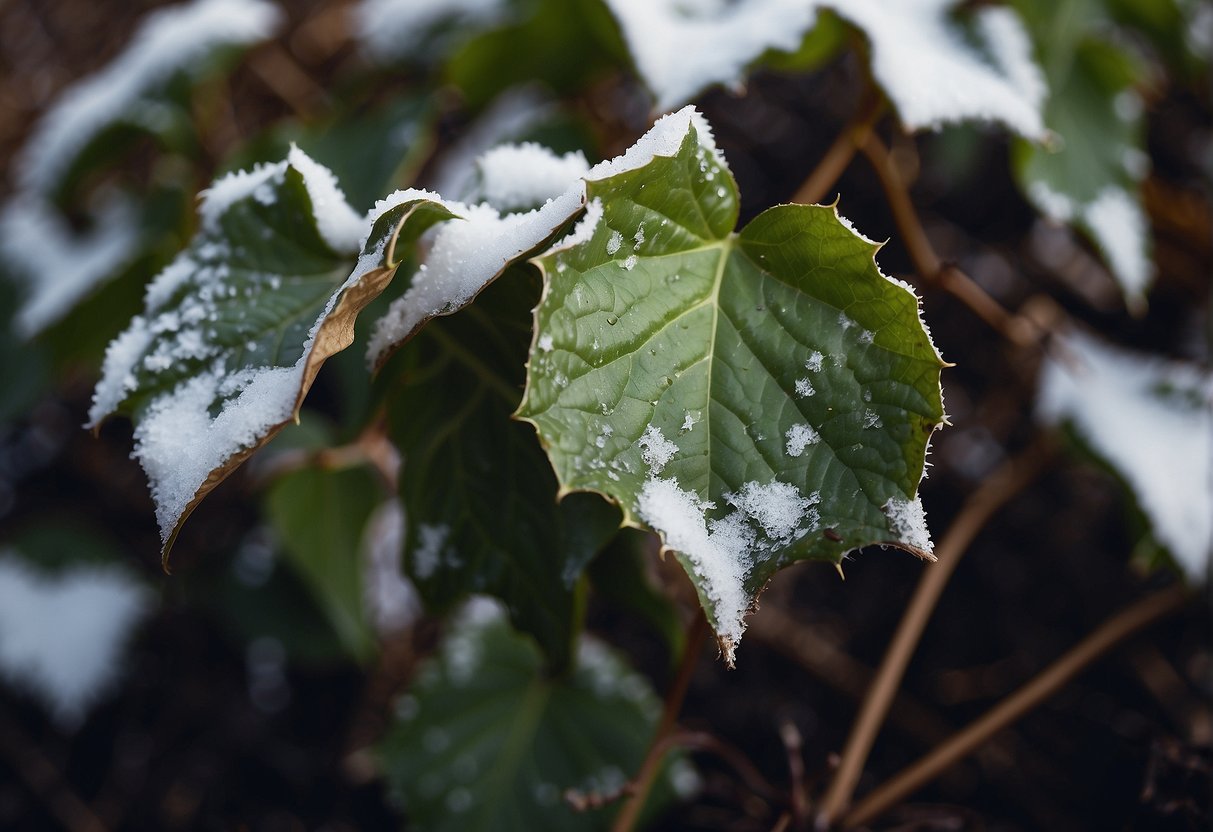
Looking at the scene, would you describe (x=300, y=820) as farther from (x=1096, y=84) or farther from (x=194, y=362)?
(x=1096, y=84)

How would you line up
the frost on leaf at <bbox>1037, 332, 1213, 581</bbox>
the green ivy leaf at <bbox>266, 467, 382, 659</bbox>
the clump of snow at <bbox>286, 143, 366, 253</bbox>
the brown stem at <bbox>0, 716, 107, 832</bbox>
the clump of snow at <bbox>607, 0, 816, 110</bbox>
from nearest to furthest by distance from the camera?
the clump of snow at <bbox>286, 143, 366, 253</bbox>
the clump of snow at <bbox>607, 0, 816, 110</bbox>
the frost on leaf at <bbox>1037, 332, 1213, 581</bbox>
the green ivy leaf at <bbox>266, 467, 382, 659</bbox>
the brown stem at <bbox>0, 716, 107, 832</bbox>

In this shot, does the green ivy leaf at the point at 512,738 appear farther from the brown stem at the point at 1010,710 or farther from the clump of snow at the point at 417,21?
the clump of snow at the point at 417,21

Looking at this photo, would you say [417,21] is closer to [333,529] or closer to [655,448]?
[333,529]

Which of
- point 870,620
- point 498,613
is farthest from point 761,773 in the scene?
point 498,613

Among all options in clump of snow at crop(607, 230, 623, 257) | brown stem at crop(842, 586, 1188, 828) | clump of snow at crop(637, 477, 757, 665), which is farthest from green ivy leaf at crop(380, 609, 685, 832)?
clump of snow at crop(607, 230, 623, 257)

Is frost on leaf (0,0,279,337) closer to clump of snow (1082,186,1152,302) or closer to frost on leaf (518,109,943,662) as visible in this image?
frost on leaf (518,109,943,662)

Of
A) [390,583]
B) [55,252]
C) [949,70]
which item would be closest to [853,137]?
[949,70]
